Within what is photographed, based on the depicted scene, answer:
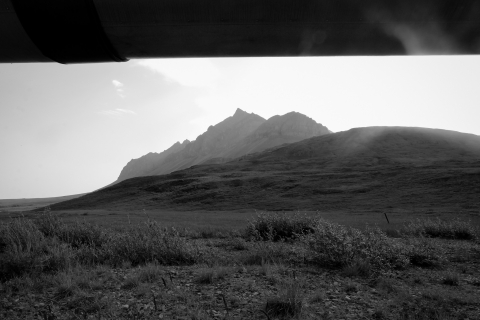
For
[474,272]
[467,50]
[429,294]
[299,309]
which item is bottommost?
[474,272]

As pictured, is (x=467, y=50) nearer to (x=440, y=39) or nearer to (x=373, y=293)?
(x=440, y=39)

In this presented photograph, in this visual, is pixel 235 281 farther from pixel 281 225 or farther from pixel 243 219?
pixel 243 219

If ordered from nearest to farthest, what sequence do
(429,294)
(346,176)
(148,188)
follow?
(429,294), (346,176), (148,188)

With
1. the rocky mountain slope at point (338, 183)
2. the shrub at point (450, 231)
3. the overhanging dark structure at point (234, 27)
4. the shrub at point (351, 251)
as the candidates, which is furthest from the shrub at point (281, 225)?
the rocky mountain slope at point (338, 183)

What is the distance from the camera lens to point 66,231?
1141 cm

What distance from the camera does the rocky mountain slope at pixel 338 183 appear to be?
170 ft

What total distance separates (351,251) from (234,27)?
22.8 ft

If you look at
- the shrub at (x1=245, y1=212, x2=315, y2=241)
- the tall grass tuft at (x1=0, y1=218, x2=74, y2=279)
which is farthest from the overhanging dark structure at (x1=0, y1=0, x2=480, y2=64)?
the shrub at (x1=245, y1=212, x2=315, y2=241)

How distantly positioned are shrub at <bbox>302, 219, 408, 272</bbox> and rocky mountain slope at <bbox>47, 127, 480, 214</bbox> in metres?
36.6

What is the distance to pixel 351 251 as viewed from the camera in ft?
25.7

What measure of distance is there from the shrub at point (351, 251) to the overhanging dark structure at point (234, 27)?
615cm

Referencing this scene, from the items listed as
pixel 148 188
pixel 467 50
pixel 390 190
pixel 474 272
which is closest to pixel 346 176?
pixel 390 190

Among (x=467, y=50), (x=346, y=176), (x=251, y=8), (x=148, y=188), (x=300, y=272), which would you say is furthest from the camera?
(x=148, y=188)

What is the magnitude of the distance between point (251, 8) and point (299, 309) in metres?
4.35
